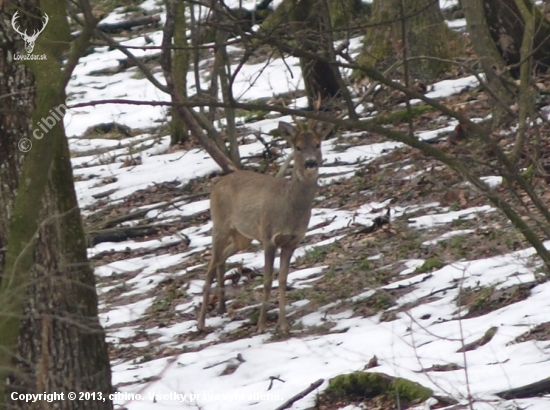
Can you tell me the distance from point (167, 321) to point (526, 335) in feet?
12.0

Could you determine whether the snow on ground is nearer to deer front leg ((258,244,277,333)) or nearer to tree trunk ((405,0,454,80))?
deer front leg ((258,244,277,333))

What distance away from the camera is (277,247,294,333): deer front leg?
25.4 ft

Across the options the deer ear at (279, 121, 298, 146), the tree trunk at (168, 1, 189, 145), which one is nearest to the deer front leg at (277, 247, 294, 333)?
the deer ear at (279, 121, 298, 146)

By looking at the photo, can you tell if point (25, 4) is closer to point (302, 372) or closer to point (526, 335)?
point (302, 372)

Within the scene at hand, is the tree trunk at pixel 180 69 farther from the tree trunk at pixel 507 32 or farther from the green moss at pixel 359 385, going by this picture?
the green moss at pixel 359 385

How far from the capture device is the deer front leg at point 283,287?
7.74 m

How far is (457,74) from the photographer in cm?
1426

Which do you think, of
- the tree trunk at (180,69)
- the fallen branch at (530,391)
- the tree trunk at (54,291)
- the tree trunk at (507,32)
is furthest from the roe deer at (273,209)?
the tree trunk at (507,32)

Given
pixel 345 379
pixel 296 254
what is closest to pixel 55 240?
pixel 345 379

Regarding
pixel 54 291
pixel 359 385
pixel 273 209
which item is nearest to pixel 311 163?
pixel 273 209

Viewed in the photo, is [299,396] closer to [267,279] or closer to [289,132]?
[267,279]

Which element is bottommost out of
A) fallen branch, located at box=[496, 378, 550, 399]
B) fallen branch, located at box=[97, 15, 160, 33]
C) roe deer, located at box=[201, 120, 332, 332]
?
fallen branch, located at box=[496, 378, 550, 399]

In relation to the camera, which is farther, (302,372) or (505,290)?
(505,290)

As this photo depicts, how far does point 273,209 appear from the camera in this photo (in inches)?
338
